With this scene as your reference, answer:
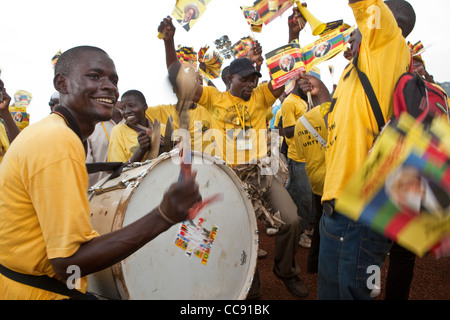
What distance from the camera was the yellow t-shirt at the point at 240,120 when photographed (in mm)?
3424

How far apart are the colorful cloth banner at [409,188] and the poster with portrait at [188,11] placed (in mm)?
1819

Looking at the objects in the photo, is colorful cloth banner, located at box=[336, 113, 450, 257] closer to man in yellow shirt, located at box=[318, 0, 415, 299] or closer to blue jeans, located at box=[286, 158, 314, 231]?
man in yellow shirt, located at box=[318, 0, 415, 299]

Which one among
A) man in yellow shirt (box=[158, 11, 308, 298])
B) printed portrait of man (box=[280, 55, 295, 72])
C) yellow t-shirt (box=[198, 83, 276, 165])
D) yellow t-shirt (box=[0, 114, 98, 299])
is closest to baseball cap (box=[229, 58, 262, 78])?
man in yellow shirt (box=[158, 11, 308, 298])

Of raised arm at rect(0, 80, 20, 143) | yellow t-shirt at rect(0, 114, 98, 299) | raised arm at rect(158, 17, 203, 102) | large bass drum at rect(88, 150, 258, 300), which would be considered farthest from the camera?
raised arm at rect(0, 80, 20, 143)

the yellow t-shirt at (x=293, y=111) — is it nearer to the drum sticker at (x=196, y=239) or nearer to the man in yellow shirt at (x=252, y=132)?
the man in yellow shirt at (x=252, y=132)

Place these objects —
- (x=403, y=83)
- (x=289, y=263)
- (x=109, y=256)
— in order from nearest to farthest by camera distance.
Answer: (x=109, y=256) < (x=403, y=83) < (x=289, y=263)

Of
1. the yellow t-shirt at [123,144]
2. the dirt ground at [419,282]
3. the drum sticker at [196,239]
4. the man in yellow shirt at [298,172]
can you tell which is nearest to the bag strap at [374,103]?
the drum sticker at [196,239]

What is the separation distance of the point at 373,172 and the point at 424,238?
0.94 feet

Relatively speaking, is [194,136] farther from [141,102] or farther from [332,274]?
[332,274]

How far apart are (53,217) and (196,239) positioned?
1.09 meters

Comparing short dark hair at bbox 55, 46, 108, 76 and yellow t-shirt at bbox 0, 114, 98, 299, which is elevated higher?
short dark hair at bbox 55, 46, 108, 76

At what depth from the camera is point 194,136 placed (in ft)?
15.6

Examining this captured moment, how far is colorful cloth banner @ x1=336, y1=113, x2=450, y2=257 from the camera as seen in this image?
109 centimetres
